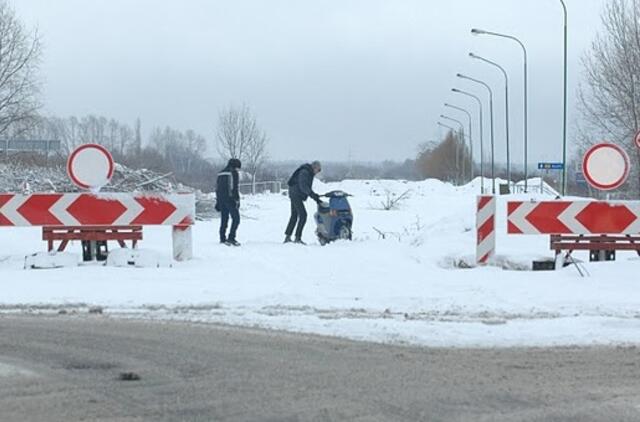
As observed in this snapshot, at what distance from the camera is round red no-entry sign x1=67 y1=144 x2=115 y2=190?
14.2 meters

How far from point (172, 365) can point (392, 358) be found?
1.83 m

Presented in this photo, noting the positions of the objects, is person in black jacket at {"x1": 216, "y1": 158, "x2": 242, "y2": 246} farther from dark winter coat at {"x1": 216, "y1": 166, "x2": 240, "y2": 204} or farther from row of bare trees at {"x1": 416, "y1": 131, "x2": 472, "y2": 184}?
row of bare trees at {"x1": 416, "y1": 131, "x2": 472, "y2": 184}

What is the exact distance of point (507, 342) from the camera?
8.73m

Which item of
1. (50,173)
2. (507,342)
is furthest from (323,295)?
(50,173)

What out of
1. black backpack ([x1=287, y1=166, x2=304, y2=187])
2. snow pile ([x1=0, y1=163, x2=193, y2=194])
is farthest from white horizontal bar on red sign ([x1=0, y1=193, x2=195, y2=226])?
snow pile ([x1=0, y1=163, x2=193, y2=194])

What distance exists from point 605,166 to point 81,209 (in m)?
7.88

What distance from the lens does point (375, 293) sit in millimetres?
11859

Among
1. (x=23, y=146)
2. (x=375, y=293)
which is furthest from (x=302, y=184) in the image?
(x=23, y=146)

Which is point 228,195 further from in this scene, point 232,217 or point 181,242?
point 181,242

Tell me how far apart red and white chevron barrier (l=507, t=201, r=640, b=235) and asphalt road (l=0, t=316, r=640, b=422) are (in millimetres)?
5494

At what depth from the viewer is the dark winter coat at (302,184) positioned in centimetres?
1934

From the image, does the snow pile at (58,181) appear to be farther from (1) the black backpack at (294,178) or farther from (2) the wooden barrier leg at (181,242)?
(2) the wooden barrier leg at (181,242)

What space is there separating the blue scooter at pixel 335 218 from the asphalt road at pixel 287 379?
10.7 meters

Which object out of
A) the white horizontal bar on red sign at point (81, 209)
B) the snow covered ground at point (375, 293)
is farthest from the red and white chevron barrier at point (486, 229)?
the white horizontal bar on red sign at point (81, 209)
